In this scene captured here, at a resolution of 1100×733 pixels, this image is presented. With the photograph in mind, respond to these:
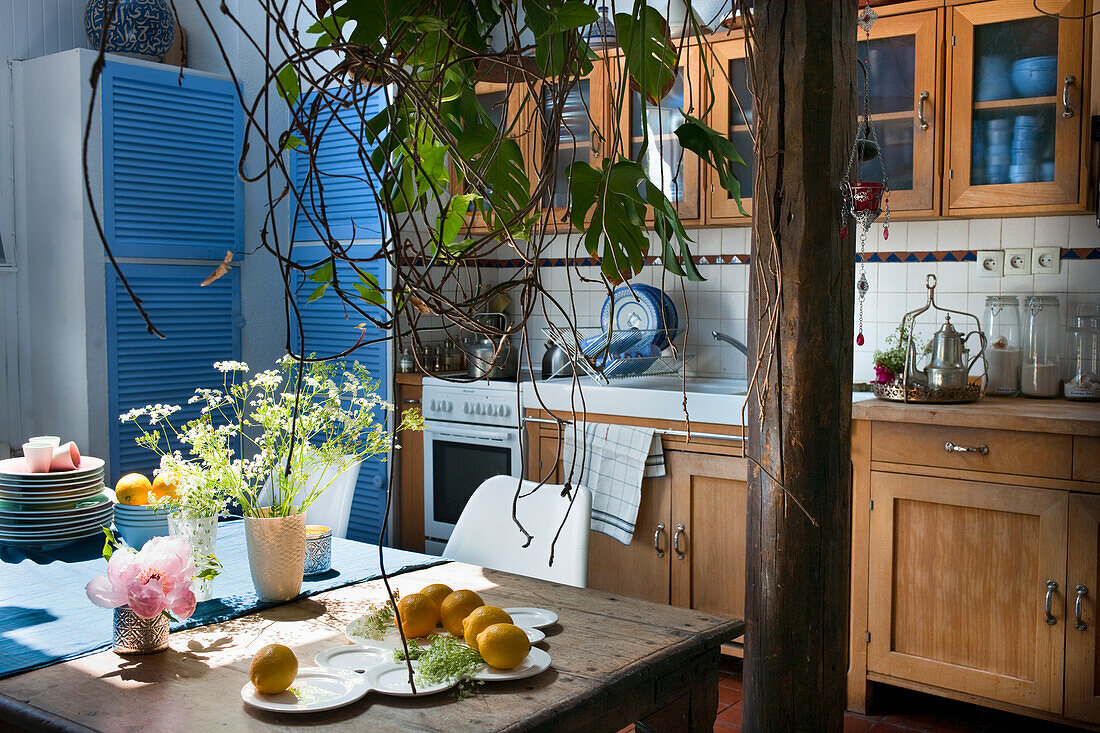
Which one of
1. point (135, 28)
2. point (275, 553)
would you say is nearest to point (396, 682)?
point (275, 553)

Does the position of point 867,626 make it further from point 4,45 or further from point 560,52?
point 4,45

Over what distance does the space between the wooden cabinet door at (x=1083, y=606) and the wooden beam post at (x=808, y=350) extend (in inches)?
61.2

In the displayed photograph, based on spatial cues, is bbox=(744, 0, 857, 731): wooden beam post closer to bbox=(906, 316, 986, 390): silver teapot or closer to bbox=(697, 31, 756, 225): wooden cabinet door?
bbox=(906, 316, 986, 390): silver teapot

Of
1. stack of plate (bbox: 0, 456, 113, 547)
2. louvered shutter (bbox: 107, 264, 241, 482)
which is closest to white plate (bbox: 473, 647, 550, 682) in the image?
stack of plate (bbox: 0, 456, 113, 547)

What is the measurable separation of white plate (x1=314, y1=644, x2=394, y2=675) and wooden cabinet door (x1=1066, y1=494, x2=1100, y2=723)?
204 cm

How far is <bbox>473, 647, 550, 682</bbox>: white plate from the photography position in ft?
4.15

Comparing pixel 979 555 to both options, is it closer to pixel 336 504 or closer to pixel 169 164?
pixel 336 504

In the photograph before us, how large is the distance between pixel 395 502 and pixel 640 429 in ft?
4.06

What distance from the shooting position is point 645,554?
341 cm

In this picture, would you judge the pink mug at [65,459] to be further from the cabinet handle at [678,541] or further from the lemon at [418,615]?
the cabinet handle at [678,541]

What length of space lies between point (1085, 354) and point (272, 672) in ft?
9.05

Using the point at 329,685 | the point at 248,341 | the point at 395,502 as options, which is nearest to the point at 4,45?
the point at 248,341

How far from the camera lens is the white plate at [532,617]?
149 centimetres

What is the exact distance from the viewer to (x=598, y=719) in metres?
1.27
